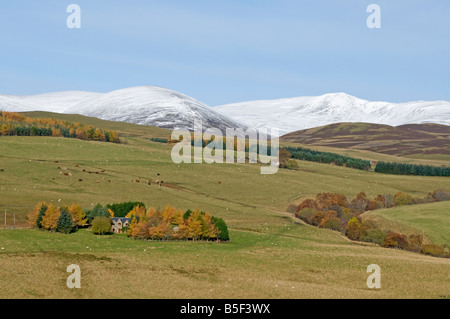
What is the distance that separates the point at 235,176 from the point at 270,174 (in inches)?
514

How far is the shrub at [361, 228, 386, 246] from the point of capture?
Result: 94.8m

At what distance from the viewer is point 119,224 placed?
8956cm

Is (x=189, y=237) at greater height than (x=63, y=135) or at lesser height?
lesser

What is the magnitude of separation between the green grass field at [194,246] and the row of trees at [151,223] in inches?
103

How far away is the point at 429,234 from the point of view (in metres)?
98.7

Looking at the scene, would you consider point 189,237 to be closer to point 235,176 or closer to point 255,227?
point 255,227

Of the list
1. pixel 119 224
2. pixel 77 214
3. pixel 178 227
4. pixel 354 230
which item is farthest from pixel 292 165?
pixel 77 214

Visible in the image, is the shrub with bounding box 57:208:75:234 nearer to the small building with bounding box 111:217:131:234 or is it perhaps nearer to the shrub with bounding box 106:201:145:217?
the small building with bounding box 111:217:131:234

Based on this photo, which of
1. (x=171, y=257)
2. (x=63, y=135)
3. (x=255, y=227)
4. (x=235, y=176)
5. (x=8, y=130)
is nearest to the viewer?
(x=171, y=257)

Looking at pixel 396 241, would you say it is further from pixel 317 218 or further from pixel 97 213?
pixel 97 213

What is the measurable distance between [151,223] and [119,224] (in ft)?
28.0

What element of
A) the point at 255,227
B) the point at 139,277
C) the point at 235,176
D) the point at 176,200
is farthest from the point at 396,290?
the point at 235,176

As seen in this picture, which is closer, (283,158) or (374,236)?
(374,236)

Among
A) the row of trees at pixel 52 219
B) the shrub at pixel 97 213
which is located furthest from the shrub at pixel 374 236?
the row of trees at pixel 52 219
